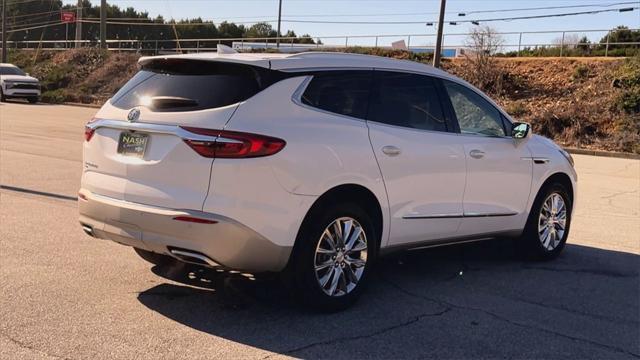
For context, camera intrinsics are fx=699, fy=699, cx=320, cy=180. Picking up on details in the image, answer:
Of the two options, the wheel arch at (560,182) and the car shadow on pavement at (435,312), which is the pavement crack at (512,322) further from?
the wheel arch at (560,182)

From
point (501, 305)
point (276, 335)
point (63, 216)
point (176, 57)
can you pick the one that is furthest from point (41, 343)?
point (63, 216)

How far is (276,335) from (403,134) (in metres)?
1.96

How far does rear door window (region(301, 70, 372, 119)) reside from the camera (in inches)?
203

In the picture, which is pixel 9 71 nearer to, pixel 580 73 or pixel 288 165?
pixel 580 73

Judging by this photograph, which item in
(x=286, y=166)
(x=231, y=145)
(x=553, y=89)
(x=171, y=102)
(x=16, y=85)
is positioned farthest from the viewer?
(x=16, y=85)

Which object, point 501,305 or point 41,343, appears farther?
point 501,305

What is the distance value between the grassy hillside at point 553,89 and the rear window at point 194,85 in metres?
22.4

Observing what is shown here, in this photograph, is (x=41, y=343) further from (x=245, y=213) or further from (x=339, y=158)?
(x=339, y=158)

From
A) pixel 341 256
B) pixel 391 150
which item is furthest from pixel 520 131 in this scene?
pixel 341 256

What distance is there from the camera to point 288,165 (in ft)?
15.4

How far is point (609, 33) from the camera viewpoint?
41062 mm

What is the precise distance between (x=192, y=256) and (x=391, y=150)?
1779 millimetres

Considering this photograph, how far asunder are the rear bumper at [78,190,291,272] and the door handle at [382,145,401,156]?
3.86ft

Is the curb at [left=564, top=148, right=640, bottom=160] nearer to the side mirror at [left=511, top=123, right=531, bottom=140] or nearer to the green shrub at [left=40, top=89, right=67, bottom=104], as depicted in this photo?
the side mirror at [left=511, top=123, right=531, bottom=140]
